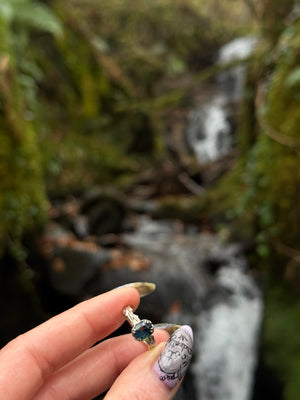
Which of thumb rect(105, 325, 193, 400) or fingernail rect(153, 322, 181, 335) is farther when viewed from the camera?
fingernail rect(153, 322, 181, 335)

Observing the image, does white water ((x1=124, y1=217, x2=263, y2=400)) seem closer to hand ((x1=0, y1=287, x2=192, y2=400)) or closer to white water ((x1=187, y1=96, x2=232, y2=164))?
hand ((x1=0, y1=287, x2=192, y2=400))

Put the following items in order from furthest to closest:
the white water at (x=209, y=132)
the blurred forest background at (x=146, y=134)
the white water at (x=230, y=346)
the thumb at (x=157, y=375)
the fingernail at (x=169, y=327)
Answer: the white water at (x=209, y=132), the blurred forest background at (x=146, y=134), the white water at (x=230, y=346), the fingernail at (x=169, y=327), the thumb at (x=157, y=375)

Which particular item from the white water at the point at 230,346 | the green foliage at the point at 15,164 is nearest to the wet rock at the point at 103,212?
the green foliage at the point at 15,164

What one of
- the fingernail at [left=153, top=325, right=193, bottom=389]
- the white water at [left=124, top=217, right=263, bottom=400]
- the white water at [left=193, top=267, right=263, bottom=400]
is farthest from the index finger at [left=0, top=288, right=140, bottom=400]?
the white water at [left=193, top=267, right=263, bottom=400]

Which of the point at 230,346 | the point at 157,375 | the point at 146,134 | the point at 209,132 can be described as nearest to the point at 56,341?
the point at 157,375

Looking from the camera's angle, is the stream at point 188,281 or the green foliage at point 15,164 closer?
the stream at point 188,281

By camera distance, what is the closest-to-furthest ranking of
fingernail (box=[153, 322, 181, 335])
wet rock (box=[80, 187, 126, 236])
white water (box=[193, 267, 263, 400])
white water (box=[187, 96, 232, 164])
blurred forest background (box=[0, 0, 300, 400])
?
fingernail (box=[153, 322, 181, 335]), white water (box=[193, 267, 263, 400]), blurred forest background (box=[0, 0, 300, 400]), wet rock (box=[80, 187, 126, 236]), white water (box=[187, 96, 232, 164])

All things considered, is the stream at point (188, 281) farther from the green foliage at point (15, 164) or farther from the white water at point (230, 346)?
the green foliage at point (15, 164)
